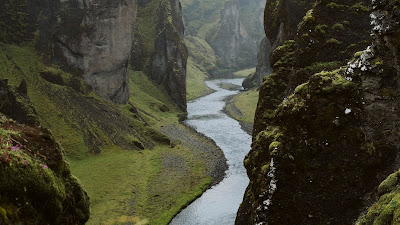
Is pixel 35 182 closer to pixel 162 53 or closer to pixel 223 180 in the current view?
pixel 223 180

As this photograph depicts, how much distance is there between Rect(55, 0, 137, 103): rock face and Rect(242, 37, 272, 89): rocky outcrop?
224 ft

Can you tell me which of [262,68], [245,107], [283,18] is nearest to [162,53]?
[245,107]

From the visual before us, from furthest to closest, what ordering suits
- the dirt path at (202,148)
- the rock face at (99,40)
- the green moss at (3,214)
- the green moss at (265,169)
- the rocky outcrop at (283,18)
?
the rock face at (99,40)
the dirt path at (202,148)
the rocky outcrop at (283,18)
the green moss at (265,169)
the green moss at (3,214)

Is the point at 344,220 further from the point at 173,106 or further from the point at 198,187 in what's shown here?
the point at 173,106

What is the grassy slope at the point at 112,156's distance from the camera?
159 feet

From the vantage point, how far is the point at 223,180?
195ft

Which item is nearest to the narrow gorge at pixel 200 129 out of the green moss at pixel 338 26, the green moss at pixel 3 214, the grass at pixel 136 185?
the green moss at pixel 3 214

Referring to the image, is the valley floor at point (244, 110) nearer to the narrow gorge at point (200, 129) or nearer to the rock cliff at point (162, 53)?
the narrow gorge at point (200, 129)

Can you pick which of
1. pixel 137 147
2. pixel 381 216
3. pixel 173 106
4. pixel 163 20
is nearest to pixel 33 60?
pixel 137 147

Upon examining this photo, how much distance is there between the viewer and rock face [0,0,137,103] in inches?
3243

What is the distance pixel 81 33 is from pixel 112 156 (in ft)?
117

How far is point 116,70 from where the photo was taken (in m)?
98.2

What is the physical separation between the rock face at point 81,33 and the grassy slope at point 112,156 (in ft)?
13.7

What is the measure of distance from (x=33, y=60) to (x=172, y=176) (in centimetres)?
4345
